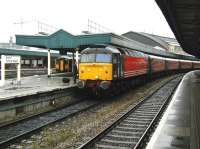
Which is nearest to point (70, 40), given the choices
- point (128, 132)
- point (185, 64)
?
point (128, 132)

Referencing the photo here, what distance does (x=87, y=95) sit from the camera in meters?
22.6

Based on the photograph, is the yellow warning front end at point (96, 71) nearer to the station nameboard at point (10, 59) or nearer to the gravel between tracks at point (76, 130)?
the gravel between tracks at point (76, 130)

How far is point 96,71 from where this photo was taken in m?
19.8

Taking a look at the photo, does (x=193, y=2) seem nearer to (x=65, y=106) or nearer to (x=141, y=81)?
(x=65, y=106)

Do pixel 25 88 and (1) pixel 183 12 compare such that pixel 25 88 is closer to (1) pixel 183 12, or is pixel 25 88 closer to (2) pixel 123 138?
(1) pixel 183 12

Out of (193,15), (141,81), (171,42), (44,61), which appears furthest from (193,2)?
(171,42)

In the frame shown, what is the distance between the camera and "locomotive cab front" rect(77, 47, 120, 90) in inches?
774

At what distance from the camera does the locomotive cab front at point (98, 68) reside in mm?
19672

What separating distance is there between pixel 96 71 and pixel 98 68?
19 cm

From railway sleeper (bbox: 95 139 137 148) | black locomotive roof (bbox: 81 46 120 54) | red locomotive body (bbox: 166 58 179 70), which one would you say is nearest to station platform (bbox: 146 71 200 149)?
railway sleeper (bbox: 95 139 137 148)

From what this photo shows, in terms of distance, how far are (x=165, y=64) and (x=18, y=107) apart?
1363 inches

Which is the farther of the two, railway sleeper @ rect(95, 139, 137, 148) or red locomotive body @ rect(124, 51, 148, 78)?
red locomotive body @ rect(124, 51, 148, 78)

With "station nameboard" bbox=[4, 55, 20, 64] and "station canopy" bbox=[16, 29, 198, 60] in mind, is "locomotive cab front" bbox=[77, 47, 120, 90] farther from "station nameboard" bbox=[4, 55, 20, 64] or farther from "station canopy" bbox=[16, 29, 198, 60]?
"station canopy" bbox=[16, 29, 198, 60]

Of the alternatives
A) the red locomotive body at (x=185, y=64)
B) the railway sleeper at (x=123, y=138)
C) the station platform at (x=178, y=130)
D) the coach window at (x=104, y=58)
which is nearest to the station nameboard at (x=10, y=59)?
the coach window at (x=104, y=58)
